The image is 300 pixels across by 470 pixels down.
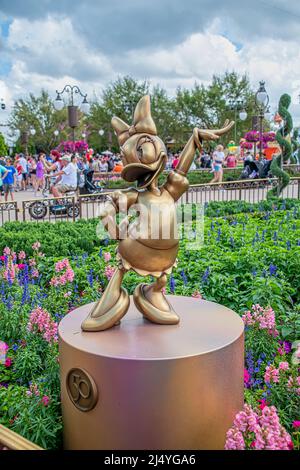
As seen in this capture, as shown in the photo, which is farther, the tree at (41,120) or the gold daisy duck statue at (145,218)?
the tree at (41,120)

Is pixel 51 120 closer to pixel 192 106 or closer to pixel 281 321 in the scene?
pixel 192 106

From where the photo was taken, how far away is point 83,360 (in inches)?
87.6

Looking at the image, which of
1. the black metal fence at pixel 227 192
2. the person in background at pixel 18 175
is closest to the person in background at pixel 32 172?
the person in background at pixel 18 175

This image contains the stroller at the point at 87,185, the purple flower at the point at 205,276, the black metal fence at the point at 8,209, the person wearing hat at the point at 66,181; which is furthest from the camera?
the stroller at the point at 87,185

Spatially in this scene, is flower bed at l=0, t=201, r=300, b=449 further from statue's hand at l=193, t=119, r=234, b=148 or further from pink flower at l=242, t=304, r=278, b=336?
statue's hand at l=193, t=119, r=234, b=148

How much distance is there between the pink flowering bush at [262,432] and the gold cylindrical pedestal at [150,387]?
10.3 inches

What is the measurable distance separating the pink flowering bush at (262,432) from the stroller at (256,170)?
60.4 ft

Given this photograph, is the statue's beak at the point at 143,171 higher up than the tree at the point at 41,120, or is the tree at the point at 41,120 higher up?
the tree at the point at 41,120

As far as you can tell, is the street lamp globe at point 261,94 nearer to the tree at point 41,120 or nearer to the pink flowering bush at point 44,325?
the pink flowering bush at point 44,325

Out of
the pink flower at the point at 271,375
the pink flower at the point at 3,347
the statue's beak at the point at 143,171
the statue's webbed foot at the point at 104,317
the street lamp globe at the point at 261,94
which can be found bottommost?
the pink flower at the point at 3,347

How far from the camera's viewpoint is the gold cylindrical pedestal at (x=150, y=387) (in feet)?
6.95

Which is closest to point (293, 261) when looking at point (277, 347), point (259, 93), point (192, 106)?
point (277, 347)

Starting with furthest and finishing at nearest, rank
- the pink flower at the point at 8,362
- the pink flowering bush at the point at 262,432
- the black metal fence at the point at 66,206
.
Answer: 1. the black metal fence at the point at 66,206
2. the pink flower at the point at 8,362
3. the pink flowering bush at the point at 262,432

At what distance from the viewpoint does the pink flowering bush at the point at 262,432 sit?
185 centimetres
